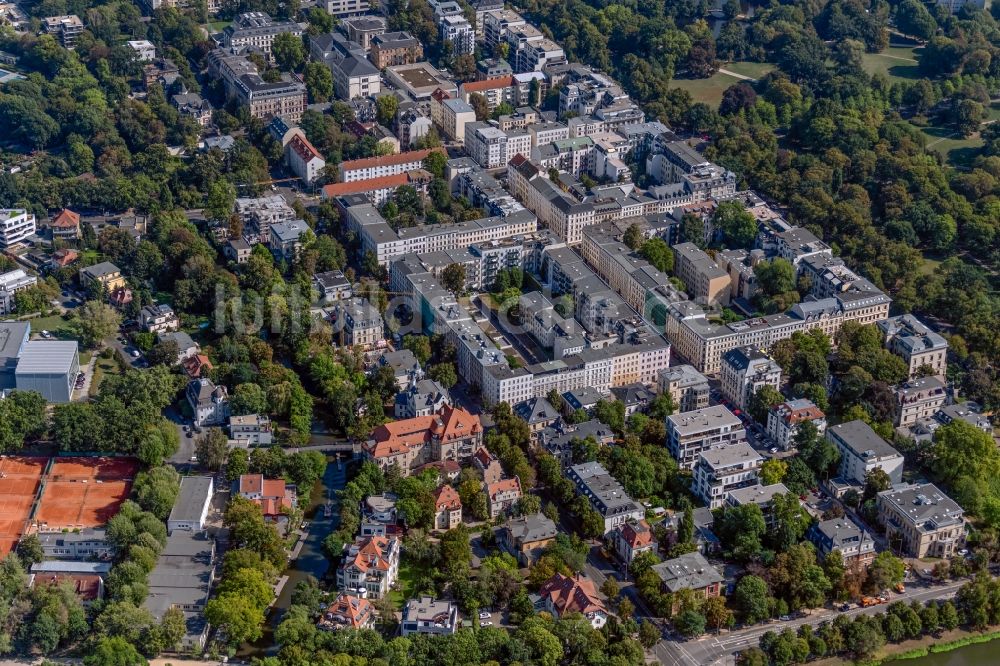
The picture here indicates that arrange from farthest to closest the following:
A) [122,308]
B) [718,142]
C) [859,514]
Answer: [718,142] < [122,308] < [859,514]

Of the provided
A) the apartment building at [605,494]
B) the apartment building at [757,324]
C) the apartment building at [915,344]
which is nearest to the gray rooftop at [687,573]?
the apartment building at [605,494]

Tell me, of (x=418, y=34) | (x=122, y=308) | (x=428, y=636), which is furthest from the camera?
(x=418, y=34)

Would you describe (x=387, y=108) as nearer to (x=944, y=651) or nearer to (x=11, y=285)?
(x=11, y=285)

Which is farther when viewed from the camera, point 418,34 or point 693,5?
point 693,5

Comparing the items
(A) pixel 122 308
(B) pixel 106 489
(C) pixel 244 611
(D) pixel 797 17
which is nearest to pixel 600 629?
(C) pixel 244 611

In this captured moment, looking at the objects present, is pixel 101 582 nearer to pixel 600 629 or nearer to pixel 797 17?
pixel 600 629

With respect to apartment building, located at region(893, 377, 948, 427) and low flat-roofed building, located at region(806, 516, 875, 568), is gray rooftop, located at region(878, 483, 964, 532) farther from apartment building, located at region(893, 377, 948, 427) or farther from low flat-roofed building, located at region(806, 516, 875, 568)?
apartment building, located at region(893, 377, 948, 427)

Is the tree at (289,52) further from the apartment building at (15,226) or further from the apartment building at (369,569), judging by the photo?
the apartment building at (369,569)

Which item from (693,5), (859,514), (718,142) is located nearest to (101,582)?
(859,514)
